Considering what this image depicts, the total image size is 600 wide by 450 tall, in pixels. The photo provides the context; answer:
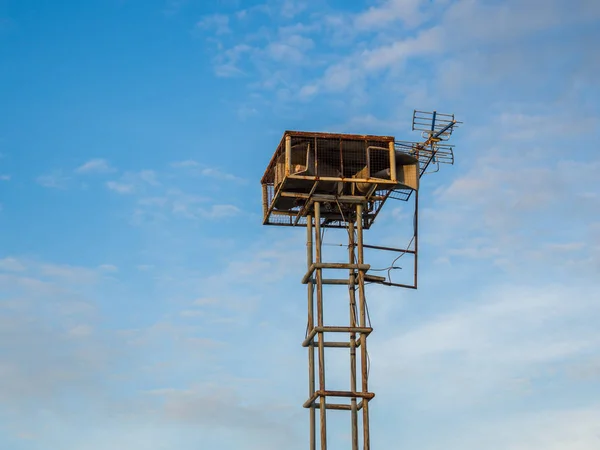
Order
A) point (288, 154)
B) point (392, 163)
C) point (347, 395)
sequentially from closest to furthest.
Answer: point (347, 395) → point (288, 154) → point (392, 163)

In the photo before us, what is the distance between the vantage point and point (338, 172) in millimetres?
60625

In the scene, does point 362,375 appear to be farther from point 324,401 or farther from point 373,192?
point 373,192

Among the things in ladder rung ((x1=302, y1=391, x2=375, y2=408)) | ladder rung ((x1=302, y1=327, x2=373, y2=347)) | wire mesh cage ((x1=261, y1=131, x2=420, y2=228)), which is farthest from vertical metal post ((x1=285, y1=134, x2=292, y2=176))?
ladder rung ((x1=302, y1=391, x2=375, y2=408))

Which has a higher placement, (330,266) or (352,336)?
(330,266)

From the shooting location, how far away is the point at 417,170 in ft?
201

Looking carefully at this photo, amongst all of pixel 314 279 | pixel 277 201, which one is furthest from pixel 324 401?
pixel 277 201

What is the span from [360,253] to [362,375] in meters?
6.38

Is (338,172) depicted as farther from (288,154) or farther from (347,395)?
(347,395)

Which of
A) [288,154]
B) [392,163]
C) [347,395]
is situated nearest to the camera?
[347,395]

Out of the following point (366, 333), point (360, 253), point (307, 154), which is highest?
point (307, 154)

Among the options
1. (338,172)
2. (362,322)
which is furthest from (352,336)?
(338,172)

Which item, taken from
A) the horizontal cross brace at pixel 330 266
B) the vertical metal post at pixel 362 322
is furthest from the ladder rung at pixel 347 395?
the horizontal cross brace at pixel 330 266

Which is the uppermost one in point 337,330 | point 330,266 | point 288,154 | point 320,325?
point 288,154

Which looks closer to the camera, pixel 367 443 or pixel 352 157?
pixel 367 443
